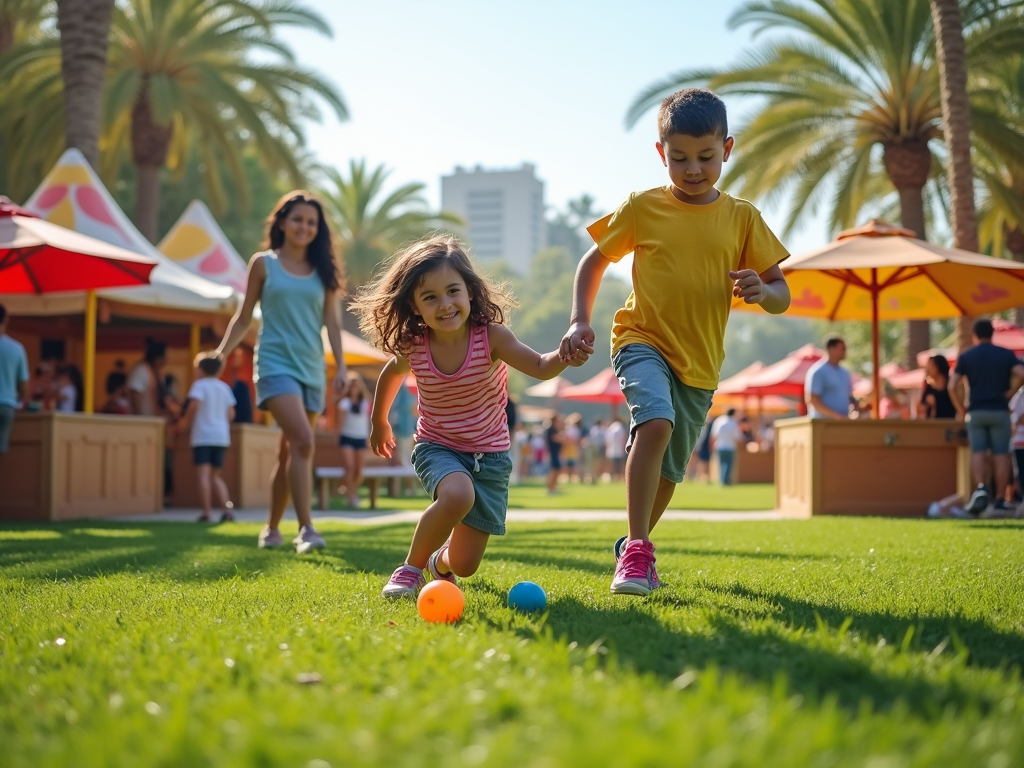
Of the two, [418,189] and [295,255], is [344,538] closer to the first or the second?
[295,255]

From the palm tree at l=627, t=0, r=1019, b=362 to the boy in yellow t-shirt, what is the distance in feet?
51.1

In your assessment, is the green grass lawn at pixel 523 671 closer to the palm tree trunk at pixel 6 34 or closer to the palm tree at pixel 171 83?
the palm tree at pixel 171 83

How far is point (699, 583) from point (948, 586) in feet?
3.38

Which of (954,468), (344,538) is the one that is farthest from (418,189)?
(344,538)

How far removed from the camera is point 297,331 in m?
6.96

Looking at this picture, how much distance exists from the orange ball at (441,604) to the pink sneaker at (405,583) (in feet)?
2.12

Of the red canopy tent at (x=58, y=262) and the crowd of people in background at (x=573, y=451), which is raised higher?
the red canopy tent at (x=58, y=262)

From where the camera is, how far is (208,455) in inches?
470

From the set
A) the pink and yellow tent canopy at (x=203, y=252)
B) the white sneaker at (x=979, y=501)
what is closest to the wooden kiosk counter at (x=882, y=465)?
the white sneaker at (x=979, y=501)

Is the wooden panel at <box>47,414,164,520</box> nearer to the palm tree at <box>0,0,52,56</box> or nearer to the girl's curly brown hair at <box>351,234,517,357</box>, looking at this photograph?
the girl's curly brown hair at <box>351,234,517,357</box>

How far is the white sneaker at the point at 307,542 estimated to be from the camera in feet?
21.9

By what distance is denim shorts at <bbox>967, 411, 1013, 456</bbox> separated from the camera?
36.6 feet

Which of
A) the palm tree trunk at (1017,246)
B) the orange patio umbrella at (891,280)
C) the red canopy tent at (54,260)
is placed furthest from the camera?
the palm tree trunk at (1017,246)

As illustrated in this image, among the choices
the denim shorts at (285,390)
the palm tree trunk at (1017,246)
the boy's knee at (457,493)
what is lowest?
the boy's knee at (457,493)
